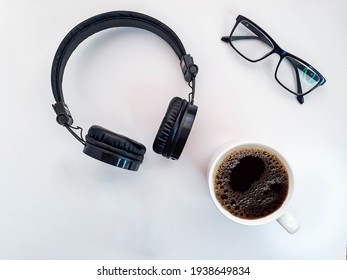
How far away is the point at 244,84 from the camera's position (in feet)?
1.81

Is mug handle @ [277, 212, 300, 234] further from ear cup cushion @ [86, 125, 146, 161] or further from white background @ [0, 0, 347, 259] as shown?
ear cup cushion @ [86, 125, 146, 161]

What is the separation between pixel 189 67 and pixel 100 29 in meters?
0.15

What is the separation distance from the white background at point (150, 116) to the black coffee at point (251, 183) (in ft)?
0.21

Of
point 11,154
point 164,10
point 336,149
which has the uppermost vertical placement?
point 164,10

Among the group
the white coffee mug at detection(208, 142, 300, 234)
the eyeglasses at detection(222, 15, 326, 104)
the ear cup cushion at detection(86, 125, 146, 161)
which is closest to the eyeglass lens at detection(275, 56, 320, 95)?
the eyeglasses at detection(222, 15, 326, 104)

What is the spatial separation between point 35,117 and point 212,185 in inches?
12.0

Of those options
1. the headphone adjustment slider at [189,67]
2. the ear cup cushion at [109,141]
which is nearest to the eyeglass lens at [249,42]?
the headphone adjustment slider at [189,67]

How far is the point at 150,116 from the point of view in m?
0.55

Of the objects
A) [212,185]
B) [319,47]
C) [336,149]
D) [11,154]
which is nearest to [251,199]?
[212,185]

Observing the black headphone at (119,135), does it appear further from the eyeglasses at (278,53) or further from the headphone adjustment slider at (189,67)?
the eyeglasses at (278,53)

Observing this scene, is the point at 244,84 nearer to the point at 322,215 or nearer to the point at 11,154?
the point at 322,215

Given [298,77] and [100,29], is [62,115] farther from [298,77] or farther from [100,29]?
[298,77]

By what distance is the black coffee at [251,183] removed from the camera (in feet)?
1.61

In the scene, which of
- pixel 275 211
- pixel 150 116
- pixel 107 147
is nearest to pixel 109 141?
pixel 107 147
